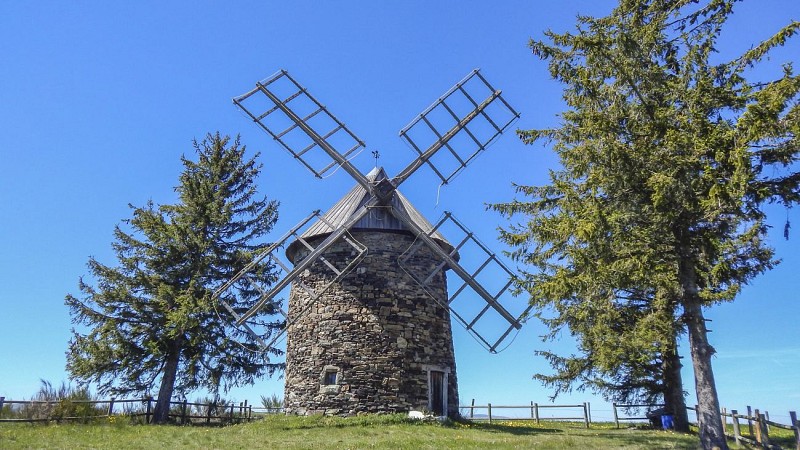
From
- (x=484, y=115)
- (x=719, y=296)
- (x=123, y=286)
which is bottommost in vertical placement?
(x=719, y=296)

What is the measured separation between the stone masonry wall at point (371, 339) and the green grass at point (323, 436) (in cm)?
79

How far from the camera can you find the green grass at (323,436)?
12016 millimetres

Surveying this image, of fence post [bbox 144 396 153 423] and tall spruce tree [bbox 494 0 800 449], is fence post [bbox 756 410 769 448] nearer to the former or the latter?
tall spruce tree [bbox 494 0 800 449]

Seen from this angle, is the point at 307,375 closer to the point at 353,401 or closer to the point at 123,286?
the point at 353,401

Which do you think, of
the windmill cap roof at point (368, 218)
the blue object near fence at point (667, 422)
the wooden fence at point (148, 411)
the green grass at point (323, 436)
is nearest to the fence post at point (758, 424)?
the green grass at point (323, 436)

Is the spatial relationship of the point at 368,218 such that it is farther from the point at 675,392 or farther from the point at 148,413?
the point at 675,392

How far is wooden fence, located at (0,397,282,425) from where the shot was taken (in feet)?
50.2

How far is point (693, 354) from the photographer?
11.1 m

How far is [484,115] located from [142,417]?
1478cm

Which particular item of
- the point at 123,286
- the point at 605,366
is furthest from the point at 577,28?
the point at 123,286

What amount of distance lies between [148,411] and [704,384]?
15.9 metres

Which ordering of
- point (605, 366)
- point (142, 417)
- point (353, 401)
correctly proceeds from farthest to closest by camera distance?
point (142, 417) < point (353, 401) < point (605, 366)

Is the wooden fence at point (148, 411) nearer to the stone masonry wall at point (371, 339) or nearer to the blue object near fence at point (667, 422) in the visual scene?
the stone masonry wall at point (371, 339)

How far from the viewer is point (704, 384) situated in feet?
35.5
